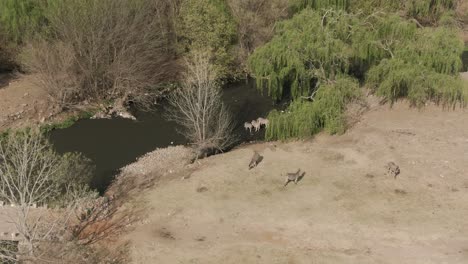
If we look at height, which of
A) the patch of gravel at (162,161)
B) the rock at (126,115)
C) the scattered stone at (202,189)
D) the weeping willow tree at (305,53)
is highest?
the weeping willow tree at (305,53)

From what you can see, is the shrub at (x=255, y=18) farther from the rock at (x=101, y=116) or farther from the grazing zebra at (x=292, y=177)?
the grazing zebra at (x=292, y=177)

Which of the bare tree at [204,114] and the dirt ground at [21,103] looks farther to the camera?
the dirt ground at [21,103]

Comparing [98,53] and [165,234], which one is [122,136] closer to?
[98,53]

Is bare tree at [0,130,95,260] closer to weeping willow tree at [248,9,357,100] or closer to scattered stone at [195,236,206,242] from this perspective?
scattered stone at [195,236,206,242]

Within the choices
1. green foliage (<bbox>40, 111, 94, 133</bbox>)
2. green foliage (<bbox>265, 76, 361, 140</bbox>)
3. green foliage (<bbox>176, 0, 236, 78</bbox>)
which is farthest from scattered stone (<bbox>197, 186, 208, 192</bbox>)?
green foliage (<bbox>176, 0, 236, 78</bbox>)

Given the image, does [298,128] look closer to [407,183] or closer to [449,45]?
[407,183]

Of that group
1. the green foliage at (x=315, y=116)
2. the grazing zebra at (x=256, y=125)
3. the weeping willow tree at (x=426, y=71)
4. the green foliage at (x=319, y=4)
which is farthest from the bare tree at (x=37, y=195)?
the green foliage at (x=319, y=4)

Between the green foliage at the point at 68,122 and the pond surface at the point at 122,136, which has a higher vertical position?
the green foliage at the point at 68,122

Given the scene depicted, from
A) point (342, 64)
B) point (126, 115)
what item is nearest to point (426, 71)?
point (342, 64)
